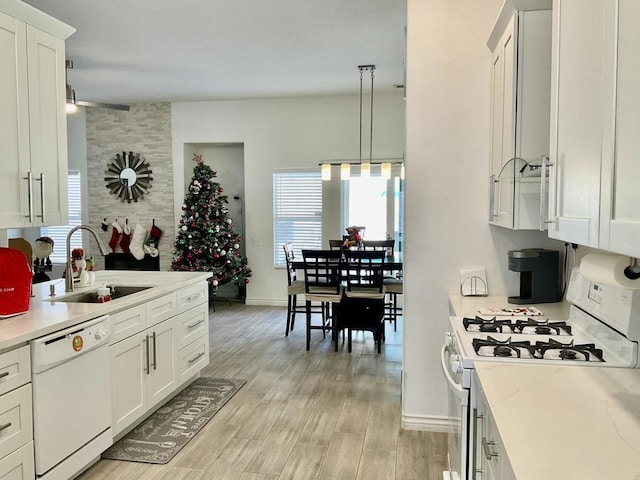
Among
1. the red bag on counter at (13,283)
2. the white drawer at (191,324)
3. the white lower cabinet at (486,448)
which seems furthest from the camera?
the white drawer at (191,324)

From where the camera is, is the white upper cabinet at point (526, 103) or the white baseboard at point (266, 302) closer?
A: the white upper cabinet at point (526, 103)

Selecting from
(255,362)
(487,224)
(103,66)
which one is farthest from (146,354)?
(103,66)

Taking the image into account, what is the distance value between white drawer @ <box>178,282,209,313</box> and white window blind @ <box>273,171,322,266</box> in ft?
10.4

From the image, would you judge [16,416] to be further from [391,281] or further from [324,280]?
[391,281]

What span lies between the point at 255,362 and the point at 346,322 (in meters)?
1.03

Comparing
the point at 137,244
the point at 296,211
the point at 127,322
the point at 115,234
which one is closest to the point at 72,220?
the point at 115,234

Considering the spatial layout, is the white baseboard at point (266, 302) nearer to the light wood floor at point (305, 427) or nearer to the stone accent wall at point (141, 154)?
the stone accent wall at point (141, 154)

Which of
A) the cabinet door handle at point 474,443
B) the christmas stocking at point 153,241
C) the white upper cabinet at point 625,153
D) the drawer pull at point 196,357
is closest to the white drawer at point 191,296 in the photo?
the drawer pull at point 196,357

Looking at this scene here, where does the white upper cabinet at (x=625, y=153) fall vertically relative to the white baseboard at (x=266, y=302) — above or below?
above

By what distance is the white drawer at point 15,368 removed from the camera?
6.90 feet

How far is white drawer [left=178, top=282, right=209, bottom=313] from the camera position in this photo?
3742 millimetres

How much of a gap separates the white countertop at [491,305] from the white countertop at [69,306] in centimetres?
190

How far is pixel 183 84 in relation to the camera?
638 centimetres

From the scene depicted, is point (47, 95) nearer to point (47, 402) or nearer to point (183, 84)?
point (47, 402)
